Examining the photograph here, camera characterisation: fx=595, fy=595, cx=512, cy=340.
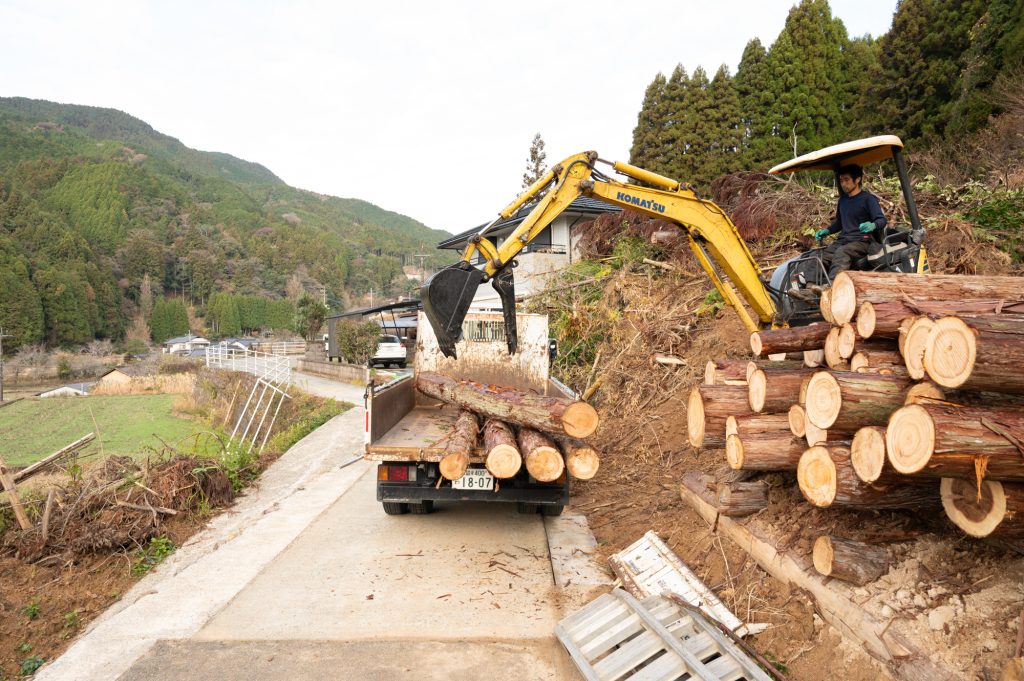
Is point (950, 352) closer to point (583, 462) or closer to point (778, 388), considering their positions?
point (778, 388)

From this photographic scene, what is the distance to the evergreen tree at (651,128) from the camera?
24375 millimetres

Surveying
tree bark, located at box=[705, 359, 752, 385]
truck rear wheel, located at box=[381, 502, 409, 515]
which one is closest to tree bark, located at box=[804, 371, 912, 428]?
tree bark, located at box=[705, 359, 752, 385]

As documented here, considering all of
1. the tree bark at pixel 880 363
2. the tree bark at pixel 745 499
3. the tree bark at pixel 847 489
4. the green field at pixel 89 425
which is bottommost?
the green field at pixel 89 425

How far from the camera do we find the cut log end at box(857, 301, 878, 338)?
11.6ft

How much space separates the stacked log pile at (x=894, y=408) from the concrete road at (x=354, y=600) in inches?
69.8

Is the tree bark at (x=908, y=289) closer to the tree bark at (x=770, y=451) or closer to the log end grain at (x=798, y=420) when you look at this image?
the log end grain at (x=798, y=420)

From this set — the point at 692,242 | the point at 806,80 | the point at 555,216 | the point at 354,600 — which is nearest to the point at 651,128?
the point at 806,80

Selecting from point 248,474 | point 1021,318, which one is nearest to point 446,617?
point 1021,318

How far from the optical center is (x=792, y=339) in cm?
462

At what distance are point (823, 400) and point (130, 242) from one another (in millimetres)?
124043

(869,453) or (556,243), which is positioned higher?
(556,243)

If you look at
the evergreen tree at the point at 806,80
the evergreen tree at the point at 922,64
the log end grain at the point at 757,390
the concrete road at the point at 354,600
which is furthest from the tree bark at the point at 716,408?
the evergreen tree at the point at 806,80

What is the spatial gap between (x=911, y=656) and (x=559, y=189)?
14.4ft

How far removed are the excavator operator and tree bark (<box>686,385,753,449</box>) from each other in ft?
4.65
